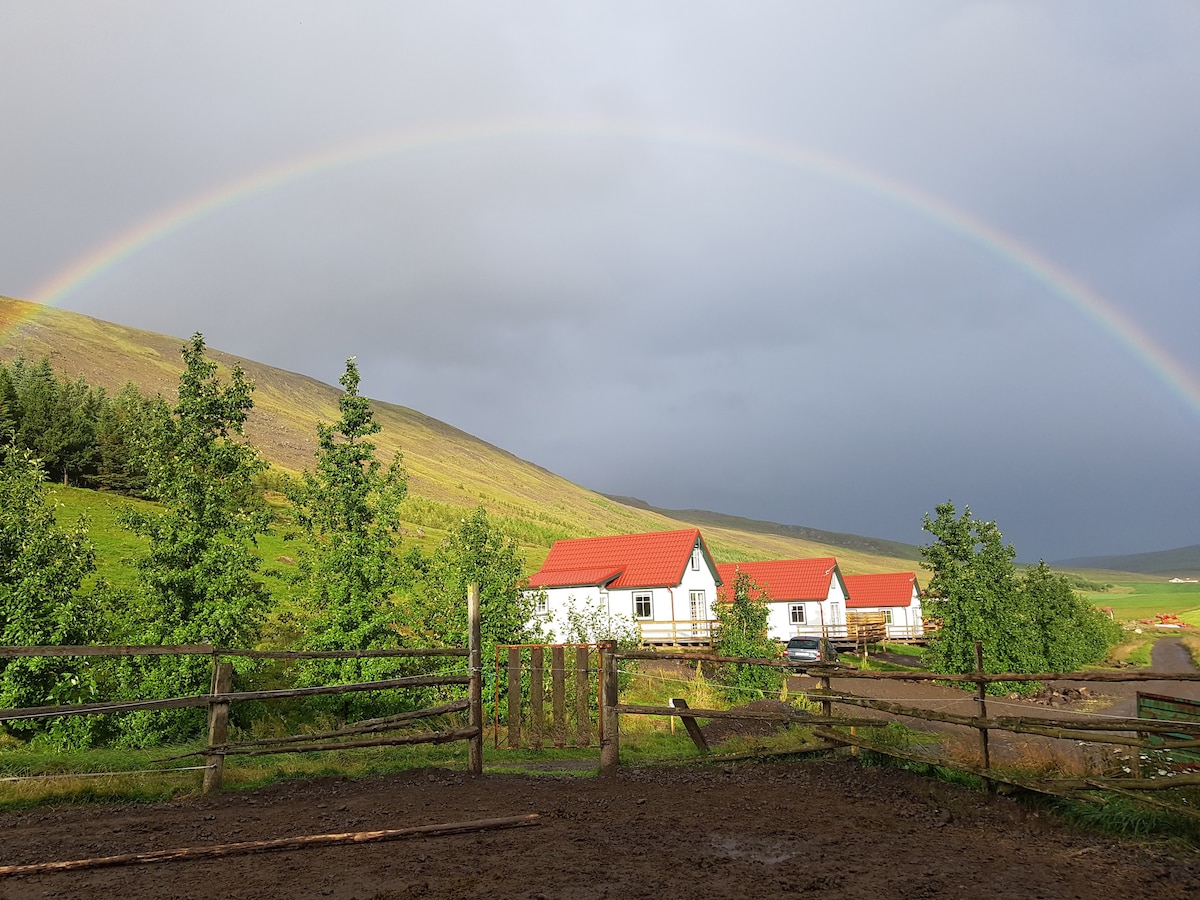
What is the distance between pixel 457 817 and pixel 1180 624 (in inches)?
4132

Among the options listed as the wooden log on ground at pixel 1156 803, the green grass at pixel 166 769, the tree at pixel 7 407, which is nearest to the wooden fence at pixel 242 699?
the green grass at pixel 166 769

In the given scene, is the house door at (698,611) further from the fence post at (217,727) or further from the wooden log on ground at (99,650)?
the wooden log on ground at (99,650)

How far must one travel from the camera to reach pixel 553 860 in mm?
6844

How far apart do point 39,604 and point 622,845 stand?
37.9 feet

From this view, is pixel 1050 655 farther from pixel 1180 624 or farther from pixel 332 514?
pixel 1180 624

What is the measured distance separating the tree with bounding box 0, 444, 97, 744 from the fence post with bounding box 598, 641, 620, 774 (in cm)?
858

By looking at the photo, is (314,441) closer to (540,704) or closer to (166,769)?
(540,704)

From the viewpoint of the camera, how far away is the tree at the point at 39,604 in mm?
12891

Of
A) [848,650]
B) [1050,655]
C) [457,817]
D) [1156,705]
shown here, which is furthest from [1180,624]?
[457,817]

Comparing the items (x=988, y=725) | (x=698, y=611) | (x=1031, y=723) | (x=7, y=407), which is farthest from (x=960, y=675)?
(x=7, y=407)

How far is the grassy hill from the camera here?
302 feet

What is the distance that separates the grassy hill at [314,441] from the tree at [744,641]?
31980mm

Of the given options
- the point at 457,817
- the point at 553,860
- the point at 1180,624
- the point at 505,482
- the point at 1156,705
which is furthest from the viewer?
the point at 505,482

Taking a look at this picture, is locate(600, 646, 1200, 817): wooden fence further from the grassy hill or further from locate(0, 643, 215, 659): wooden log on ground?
the grassy hill
